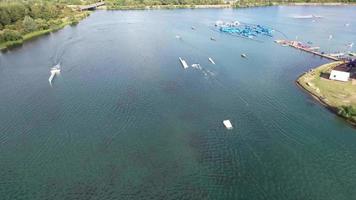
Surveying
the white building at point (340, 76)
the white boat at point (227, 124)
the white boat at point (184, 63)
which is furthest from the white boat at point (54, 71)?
the white building at point (340, 76)

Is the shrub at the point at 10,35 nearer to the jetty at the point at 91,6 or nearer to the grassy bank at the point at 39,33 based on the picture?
the grassy bank at the point at 39,33

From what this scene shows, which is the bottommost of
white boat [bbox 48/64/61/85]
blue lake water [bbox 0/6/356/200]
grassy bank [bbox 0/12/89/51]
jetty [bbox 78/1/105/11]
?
blue lake water [bbox 0/6/356/200]

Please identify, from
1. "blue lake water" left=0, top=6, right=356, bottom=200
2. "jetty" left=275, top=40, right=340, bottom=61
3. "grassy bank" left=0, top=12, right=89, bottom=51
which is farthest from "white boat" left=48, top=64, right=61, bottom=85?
"jetty" left=275, top=40, right=340, bottom=61

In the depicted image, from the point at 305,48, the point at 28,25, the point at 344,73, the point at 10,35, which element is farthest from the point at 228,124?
the point at 28,25

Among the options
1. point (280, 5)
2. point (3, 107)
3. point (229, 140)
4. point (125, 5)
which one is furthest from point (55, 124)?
point (280, 5)

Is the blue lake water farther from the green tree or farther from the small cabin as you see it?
the green tree

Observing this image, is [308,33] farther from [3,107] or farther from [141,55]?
[3,107]
